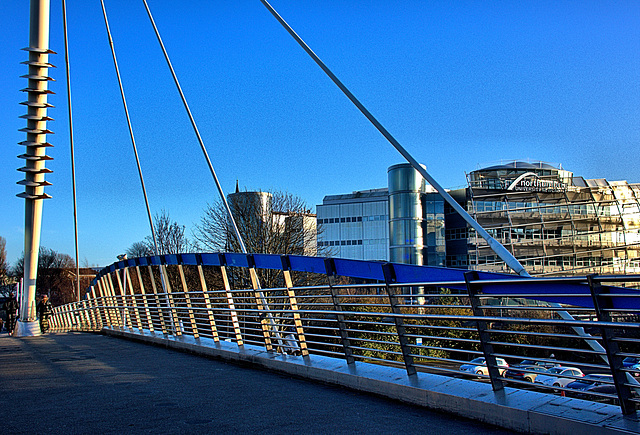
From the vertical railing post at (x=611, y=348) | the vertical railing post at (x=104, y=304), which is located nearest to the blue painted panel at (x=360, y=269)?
the vertical railing post at (x=611, y=348)

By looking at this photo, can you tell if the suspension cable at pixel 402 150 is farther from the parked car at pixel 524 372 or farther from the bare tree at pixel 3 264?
the bare tree at pixel 3 264

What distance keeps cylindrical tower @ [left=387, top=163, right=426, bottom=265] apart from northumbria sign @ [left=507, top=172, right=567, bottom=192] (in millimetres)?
7849

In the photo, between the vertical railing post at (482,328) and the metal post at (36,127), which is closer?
the vertical railing post at (482,328)

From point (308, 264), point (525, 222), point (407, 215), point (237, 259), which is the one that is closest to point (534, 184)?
point (525, 222)

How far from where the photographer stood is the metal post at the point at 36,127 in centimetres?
1905

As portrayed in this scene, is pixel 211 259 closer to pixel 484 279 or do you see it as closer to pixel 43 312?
pixel 484 279

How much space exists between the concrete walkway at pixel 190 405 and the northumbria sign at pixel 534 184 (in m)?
46.2

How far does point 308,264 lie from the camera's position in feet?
26.2

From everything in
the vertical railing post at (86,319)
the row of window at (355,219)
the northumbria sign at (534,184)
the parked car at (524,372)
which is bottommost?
the vertical railing post at (86,319)

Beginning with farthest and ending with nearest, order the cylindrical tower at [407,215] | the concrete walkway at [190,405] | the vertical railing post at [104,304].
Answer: the cylindrical tower at [407,215]
the vertical railing post at [104,304]
the concrete walkway at [190,405]

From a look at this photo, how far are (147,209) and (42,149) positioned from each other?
481 cm

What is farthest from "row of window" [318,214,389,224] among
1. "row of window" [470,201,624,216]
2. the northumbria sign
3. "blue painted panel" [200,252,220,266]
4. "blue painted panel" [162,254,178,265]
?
"blue painted panel" [200,252,220,266]

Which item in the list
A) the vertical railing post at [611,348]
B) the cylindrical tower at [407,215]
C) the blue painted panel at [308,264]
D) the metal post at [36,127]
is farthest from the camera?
the cylindrical tower at [407,215]

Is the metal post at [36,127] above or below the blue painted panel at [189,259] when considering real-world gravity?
above
